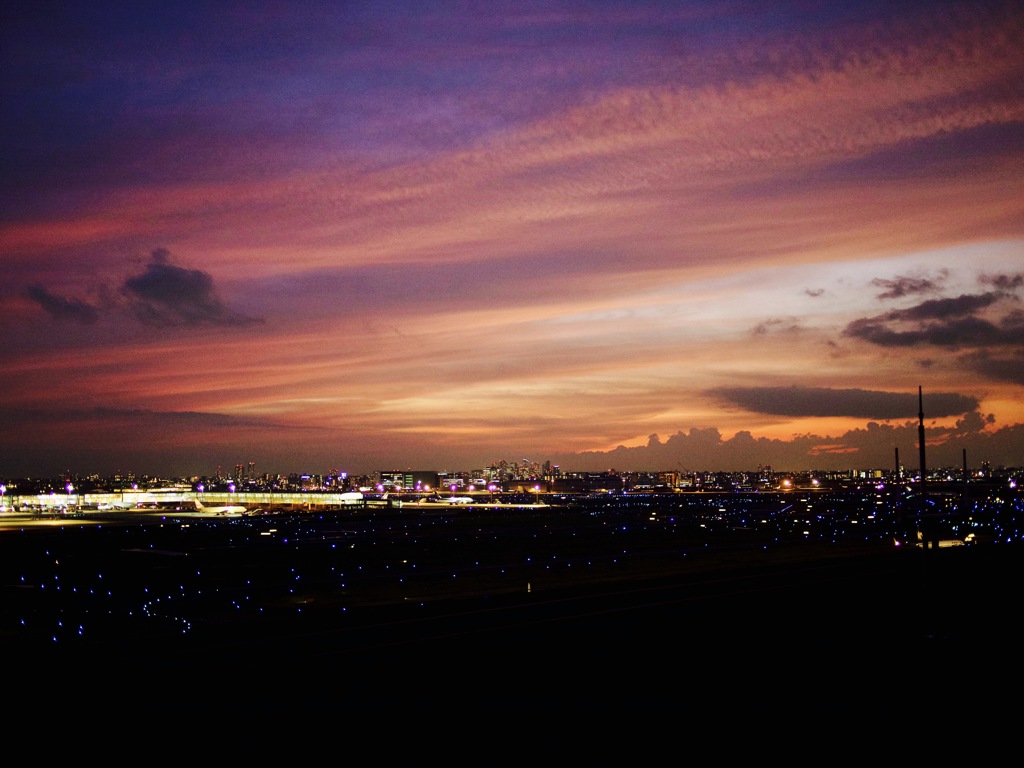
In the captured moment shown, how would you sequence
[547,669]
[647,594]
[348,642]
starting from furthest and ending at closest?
[647,594] → [348,642] → [547,669]

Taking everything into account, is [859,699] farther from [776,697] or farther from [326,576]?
[326,576]

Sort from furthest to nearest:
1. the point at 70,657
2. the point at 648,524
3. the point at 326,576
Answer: the point at 648,524, the point at 326,576, the point at 70,657

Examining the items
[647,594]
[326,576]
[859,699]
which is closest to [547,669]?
[859,699]

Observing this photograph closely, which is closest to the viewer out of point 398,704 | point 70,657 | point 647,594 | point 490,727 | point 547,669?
point 490,727

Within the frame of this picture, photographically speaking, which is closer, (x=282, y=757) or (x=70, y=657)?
(x=282, y=757)

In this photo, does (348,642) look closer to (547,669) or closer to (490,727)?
(547,669)

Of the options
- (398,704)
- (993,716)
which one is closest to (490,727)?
(398,704)
